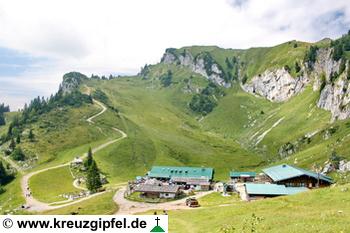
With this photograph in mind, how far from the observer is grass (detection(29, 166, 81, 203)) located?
541 feet

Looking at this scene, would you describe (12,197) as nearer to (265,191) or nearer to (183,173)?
(183,173)

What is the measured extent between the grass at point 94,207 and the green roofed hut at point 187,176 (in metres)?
37.5

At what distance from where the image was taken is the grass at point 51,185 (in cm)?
16485

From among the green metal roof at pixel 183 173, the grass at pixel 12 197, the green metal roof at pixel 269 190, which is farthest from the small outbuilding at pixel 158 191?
the grass at pixel 12 197

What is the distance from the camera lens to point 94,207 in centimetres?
11956

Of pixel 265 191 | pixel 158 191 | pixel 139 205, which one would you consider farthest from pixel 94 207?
pixel 265 191

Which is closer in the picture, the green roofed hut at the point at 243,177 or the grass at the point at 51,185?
the grass at the point at 51,185

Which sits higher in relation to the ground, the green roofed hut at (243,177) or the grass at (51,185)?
the green roofed hut at (243,177)

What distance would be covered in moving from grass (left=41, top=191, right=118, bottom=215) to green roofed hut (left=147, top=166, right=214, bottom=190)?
37526 mm

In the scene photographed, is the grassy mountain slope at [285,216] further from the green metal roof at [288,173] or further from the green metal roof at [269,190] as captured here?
the green metal roof at [288,173]

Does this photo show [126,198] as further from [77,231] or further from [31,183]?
[77,231]

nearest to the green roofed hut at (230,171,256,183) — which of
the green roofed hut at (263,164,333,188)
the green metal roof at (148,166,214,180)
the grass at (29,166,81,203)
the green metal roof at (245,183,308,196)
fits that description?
the green metal roof at (148,166,214,180)

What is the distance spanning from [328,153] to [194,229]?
135938 millimetres

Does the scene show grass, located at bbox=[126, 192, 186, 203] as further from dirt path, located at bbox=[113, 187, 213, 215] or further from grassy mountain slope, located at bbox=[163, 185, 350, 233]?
grassy mountain slope, located at bbox=[163, 185, 350, 233]
